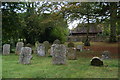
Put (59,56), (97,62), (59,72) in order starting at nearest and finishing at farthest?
(59,72) < (97,62) < (59,56)

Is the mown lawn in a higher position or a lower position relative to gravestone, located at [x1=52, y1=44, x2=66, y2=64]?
lower

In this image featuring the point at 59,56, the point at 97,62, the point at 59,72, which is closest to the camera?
the point at 59,72

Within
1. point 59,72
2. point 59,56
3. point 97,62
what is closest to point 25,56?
point 59,56

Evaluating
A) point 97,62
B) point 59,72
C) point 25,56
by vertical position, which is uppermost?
point 25,56

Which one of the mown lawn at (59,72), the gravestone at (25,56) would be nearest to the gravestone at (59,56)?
the mown lawn at (59,72)

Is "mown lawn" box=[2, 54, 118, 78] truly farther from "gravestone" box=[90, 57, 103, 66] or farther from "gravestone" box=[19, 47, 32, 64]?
"gravestone" box=[19, 47, 32, 64]

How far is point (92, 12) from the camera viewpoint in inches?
351

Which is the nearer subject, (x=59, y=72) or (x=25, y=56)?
(x=59, y=72)

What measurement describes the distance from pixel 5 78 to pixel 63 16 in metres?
6.37

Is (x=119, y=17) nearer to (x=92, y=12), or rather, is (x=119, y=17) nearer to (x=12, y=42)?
(x=92, y=12)

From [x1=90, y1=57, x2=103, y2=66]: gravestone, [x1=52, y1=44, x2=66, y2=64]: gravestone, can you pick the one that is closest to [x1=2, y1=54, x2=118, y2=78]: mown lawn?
[x1=90, y1=57, x2=103, y2=66]: gravestone

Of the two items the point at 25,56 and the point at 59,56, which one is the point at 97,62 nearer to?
the point at 59,56

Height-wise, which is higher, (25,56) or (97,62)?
(25,56)

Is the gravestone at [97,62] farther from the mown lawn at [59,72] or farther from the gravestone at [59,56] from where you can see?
the gravestone at [59,56]
